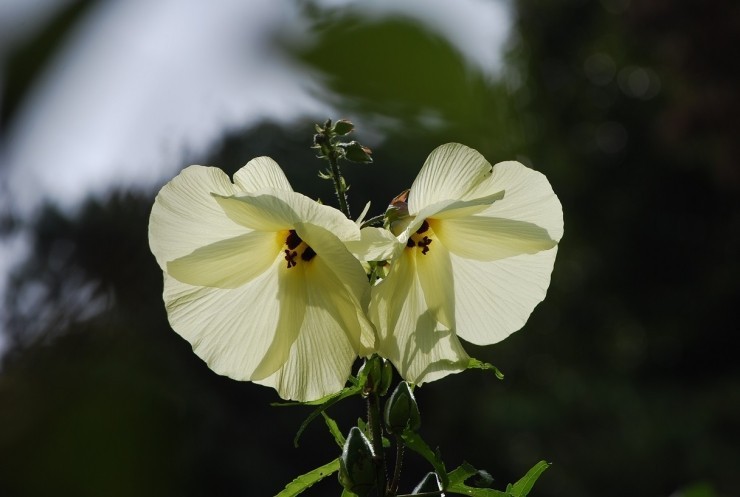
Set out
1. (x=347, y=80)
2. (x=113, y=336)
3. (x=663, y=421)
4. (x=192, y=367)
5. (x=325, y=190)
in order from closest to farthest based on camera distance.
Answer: (x=347, y=80), (x=113, y=336), (x=325, y=190), (x=192, y=367), (x=663, y=421)

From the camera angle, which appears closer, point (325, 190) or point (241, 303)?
point (241, 303)

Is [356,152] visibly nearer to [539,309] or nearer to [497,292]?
[497,292]

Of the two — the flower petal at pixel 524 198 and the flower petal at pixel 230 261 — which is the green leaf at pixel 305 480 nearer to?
the flower petal at pixel 230 261

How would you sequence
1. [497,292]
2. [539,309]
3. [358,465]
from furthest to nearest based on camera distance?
[539,309]
[497,292]
[358,465]

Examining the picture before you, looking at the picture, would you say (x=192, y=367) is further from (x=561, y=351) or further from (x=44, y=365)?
(x=44, y=365)

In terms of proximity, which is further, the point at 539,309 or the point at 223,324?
the point at 539,309

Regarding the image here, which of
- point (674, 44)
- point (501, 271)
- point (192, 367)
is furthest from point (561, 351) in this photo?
point (501, 271)

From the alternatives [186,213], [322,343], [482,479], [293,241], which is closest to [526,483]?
[482,479]

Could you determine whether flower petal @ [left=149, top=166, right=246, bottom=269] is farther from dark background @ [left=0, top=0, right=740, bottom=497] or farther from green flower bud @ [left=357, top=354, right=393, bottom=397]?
green flower bud @ [left=357, top=354, right=393, bottom=397]
